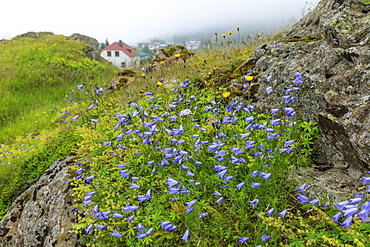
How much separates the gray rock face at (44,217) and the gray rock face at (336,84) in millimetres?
3800

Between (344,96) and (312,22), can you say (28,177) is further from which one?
(312,22)

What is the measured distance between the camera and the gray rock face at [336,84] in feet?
9.65

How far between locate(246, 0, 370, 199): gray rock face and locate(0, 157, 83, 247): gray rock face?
12.5ft

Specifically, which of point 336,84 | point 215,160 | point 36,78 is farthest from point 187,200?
point 36,78

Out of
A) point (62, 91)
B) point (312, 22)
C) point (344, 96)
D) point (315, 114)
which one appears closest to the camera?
point (344, 96)

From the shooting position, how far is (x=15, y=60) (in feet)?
45.3

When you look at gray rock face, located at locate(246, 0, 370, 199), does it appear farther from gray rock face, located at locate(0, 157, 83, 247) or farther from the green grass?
the green grass

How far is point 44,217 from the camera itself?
3.92 metres

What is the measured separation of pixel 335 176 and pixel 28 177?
6.44m

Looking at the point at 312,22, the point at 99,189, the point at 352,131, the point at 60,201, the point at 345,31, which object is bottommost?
the point at 60,201

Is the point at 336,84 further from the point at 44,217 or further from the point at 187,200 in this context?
the point at 44,217

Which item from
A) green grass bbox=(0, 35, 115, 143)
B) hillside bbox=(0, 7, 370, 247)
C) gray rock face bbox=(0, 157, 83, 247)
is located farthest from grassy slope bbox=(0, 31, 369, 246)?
green grass bbox=(0, 35, 115, 143)

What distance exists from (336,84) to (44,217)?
5124mm

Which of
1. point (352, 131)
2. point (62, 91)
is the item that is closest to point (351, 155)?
point (352, 131)
